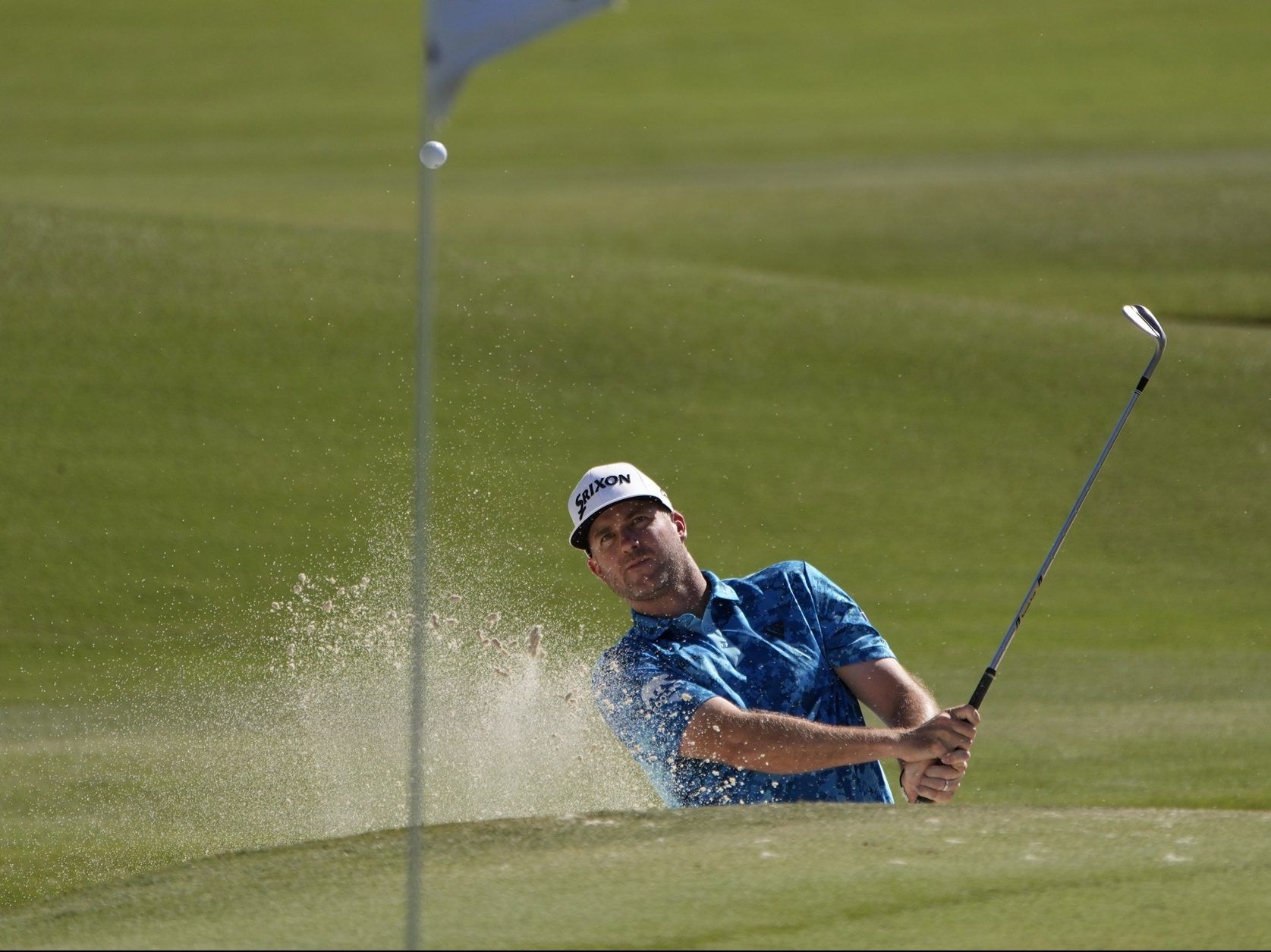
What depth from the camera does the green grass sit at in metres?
2.92

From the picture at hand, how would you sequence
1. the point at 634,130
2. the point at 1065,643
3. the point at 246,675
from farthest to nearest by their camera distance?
the point at 634,130 → the point at 1065,643 → the point at 246,675

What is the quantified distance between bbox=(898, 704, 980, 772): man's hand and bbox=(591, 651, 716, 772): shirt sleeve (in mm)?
463

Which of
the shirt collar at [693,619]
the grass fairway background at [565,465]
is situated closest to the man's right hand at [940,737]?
the grass fairway background at [565,465]

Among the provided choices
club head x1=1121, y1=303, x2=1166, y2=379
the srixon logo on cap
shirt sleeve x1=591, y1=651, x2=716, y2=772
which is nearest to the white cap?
the srixon logo on cap

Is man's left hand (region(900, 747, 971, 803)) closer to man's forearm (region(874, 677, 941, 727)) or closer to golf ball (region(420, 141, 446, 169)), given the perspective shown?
man's forearm (region(874, 677, 941, 727))

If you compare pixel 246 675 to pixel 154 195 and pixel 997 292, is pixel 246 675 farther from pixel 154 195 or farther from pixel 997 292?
pixel 154 195

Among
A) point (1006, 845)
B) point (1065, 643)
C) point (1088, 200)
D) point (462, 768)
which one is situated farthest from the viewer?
point (1088, 200)

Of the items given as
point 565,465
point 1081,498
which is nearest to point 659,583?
point 1081,498

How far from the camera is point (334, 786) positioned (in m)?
6.00

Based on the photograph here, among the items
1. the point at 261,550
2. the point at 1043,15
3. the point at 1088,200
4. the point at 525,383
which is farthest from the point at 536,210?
the point at 1043,15

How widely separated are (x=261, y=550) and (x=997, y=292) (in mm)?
7326

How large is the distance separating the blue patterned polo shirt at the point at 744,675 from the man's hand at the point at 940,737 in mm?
144

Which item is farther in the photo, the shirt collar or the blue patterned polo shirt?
the shirt collar

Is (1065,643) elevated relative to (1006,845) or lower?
elevated
